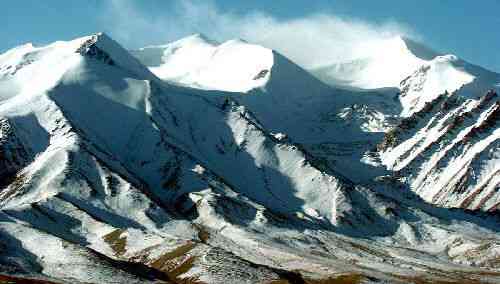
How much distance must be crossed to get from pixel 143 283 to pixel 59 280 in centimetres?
1939

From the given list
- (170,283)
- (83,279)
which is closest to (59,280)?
(83,279)

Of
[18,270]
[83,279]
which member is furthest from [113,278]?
[18,270]

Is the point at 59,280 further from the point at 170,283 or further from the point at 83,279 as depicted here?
the point at 170,283

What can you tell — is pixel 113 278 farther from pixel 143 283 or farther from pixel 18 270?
pixel 18 270

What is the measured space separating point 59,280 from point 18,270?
1481 centimetres

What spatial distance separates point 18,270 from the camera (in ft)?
Result: 636

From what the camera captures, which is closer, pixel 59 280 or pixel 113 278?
pixel 59 280

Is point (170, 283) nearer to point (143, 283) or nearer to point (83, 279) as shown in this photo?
point (143, 283)

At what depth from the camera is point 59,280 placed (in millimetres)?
184125

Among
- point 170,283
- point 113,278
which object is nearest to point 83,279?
point 113,278

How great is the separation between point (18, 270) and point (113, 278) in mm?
20545

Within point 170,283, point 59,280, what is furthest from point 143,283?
point 59,280

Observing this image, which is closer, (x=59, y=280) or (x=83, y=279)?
(x=59, y=280)

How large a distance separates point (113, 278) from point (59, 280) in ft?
53.6
